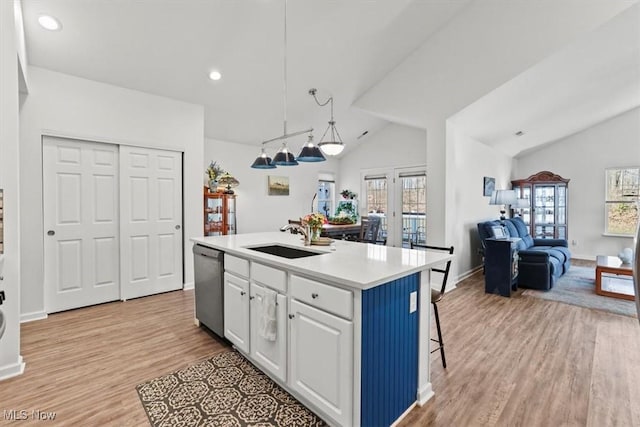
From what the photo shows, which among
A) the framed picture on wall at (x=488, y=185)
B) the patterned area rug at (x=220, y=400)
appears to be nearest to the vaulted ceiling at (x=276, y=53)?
the framed picture on wall at (x=488, y=185)

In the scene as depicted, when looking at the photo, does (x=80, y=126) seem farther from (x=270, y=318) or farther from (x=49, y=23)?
(x=270, y=318)

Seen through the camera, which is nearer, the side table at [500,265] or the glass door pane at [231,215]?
the side table at [500,265]

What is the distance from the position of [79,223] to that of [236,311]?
249 centimetres

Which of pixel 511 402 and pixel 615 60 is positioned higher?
pixel 615 60

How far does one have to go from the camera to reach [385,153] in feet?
22.9

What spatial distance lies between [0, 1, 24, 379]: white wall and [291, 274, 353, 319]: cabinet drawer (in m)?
2.16

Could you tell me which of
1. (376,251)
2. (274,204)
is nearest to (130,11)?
(376,251)

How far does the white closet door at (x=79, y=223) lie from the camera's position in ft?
11.5

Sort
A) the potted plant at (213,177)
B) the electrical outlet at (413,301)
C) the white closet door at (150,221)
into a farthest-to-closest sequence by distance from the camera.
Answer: the potted plant at (213,177), the white closet door at (150,221), the electrical outlet at (413,301)

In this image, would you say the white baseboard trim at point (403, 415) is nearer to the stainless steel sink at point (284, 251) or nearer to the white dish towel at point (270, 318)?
the white dish towel at point (270, 318)

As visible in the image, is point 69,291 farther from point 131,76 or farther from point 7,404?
point 131,76

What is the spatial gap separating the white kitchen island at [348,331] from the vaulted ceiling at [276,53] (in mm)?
2468

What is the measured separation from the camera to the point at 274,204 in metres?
6.65

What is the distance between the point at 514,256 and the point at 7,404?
5368 millimetres
